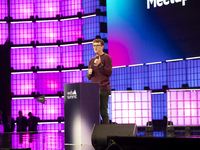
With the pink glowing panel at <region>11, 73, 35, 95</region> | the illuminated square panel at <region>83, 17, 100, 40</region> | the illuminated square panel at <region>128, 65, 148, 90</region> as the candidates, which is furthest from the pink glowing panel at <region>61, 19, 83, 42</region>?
the illuminated square panel at <region>128, 65, 148, 90</region>

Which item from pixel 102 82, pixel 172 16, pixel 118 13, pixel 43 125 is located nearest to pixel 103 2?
pixel 118 13

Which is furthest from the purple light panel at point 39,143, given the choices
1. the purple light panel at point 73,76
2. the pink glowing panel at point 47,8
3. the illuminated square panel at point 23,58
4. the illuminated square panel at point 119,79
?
the pink glowing panel at point 47,8

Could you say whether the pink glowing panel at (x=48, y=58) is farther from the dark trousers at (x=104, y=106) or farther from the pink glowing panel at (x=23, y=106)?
the dark trousers at (x=104, y=106)

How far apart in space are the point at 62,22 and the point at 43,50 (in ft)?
3.21

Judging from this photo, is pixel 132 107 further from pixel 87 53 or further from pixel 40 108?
pixel 40 108

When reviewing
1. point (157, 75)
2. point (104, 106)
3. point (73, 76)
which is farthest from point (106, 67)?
point (73, 76)

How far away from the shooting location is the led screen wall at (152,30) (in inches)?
318

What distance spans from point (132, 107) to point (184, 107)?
106cm

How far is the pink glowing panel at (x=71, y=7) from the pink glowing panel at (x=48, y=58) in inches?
42.3

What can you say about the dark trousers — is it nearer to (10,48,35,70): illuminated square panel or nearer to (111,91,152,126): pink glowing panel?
(111,91,152,126): pink glowing panel

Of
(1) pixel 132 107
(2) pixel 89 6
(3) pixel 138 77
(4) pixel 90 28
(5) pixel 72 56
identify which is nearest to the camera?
(1) pixel 132 107

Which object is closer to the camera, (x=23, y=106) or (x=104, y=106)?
(x=104, y=106)

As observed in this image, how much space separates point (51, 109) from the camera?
1109cm

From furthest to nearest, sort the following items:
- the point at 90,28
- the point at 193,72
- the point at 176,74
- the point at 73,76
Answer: the point at 73,76 < the point at 90,28 < the point at 176,74 < the point at 193,72
